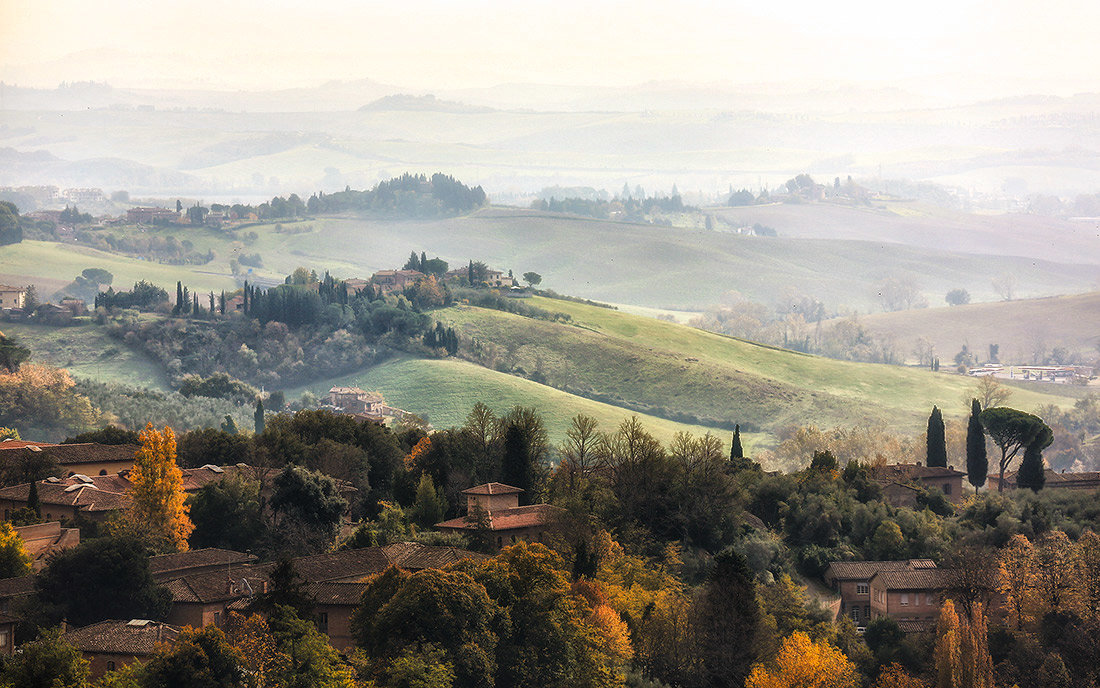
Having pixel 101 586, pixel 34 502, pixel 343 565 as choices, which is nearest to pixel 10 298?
pixel 34 502

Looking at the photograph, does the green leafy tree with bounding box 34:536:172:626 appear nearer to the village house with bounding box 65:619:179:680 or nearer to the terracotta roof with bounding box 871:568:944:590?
the village house with bounding box 65:619:179:680

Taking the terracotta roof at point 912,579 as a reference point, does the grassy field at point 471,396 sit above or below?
below

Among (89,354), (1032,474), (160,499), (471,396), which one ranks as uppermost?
(160,499)

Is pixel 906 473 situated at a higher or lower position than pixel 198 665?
lower

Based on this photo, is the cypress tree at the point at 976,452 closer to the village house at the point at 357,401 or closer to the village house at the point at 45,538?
the village house at the point at 45,538

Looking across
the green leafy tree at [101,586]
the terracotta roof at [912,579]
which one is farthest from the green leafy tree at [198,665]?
the terracotta roof at [912,579]

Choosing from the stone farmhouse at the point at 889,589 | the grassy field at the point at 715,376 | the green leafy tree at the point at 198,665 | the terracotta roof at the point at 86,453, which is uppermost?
the green leafy tree at the point at 198,665

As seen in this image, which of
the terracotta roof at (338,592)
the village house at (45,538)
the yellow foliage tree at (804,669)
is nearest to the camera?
the terracotta roof at (338,592)

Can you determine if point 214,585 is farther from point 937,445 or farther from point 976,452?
point 937,445
